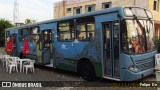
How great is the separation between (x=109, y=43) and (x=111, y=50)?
29 cm

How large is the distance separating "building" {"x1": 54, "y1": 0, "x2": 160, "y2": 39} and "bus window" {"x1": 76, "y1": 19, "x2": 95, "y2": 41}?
1173 cm

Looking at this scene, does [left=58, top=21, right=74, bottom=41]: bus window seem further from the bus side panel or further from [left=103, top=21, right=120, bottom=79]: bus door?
[left=103, top=21, right=120, bottom=79]: bus door

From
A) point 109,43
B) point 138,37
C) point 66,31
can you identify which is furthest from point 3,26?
point 138,37

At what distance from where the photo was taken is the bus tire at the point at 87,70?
31.9 ft

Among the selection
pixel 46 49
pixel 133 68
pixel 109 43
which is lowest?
pixel 133 68

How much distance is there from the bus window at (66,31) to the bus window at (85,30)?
487mm

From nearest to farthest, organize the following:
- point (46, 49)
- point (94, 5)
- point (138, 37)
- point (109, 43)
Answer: point (138, 37), point (109, 43), point (46, 49), point (94, 5)

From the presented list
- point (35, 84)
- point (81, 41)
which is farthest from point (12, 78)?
point (81, 41)

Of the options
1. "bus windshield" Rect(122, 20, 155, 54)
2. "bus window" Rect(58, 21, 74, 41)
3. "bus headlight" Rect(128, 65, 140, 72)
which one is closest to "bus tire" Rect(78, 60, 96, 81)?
"bus window" Rect(58, 21, 74, 41)

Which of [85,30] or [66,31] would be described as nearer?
[85,30]

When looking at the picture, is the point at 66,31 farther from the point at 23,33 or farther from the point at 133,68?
the point at 23,33

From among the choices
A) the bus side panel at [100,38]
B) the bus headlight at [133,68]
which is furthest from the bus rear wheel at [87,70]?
the bus headlight at [133,68]

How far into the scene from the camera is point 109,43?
8766 millimetres

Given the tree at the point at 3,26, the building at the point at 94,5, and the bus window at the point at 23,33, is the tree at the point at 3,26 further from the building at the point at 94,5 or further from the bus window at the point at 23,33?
the bus window at the point at 23,33
